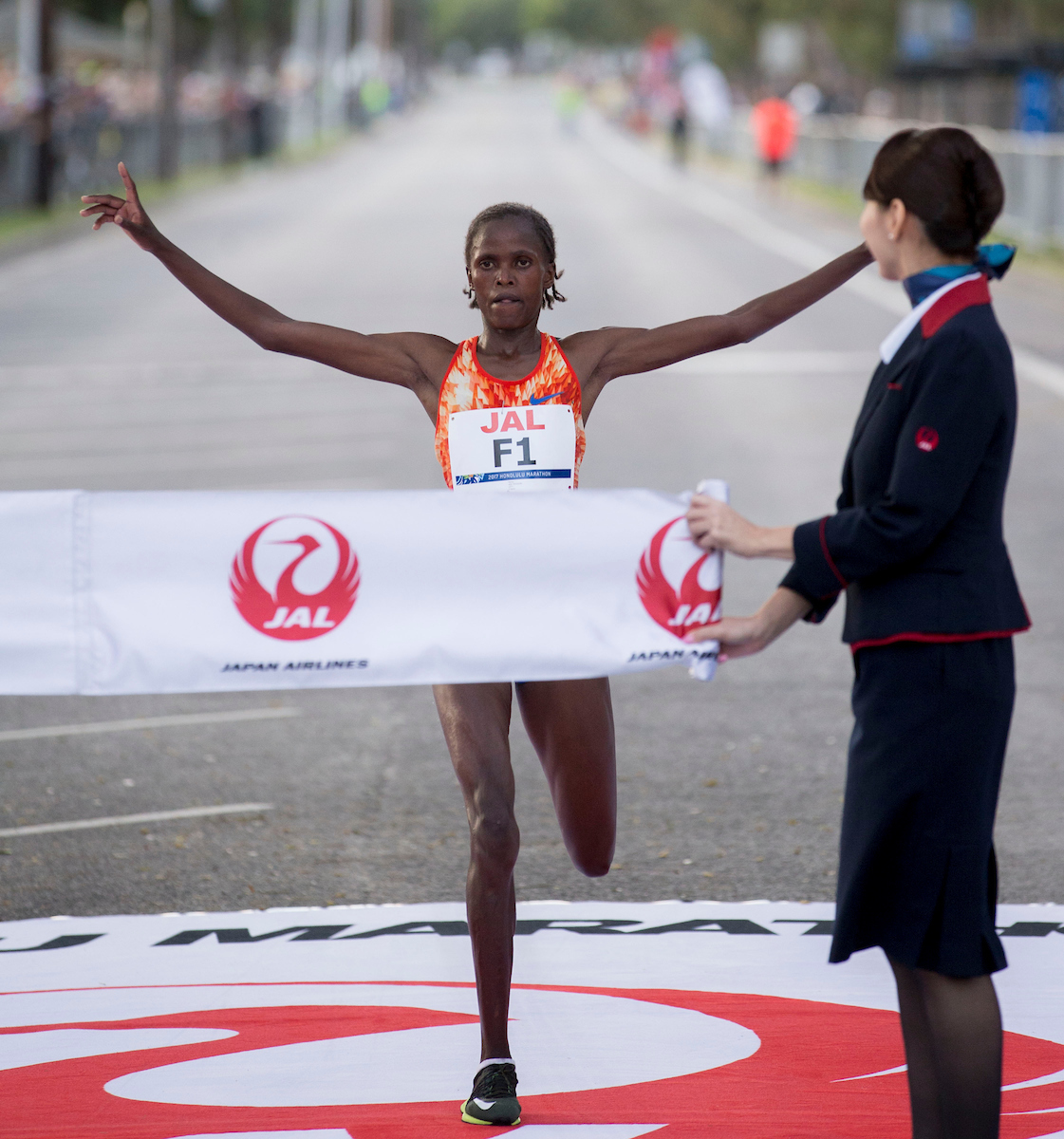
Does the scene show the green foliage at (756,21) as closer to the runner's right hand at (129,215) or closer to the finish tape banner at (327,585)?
the runner's right hand at (129,215)

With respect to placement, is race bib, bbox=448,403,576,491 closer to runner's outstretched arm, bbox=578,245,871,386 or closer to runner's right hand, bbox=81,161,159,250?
runner's outstretched arm, bbox=578,245,871,386

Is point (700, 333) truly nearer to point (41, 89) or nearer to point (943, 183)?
point (943, 183)

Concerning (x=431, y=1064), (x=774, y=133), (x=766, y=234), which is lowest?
(x=431, y=1064)

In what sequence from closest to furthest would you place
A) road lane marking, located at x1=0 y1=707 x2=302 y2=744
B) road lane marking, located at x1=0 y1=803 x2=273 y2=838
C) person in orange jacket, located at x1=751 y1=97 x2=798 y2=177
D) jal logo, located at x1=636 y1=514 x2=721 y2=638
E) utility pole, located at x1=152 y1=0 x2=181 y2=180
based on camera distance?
jal logo, located at x1=636 y1=514 x2=721 y2=638 < road lane marking, located at x1=0 y1=803 x2=273 y2=838 < road lane marking, located at x1=0 y1=707 x2=302 y2=744 < person in orange jacket, located at x1=751 y1=97 x2=798 y2=177 < utility pole, located at x1=152 y1=0 x2=181 y2=180

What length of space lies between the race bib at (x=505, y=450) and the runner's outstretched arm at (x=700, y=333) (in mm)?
243

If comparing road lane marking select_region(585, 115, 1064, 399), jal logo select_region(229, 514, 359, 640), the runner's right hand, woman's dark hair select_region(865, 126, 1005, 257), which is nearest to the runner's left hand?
woman's dark hair select_region(865, 126, 1005, 257)

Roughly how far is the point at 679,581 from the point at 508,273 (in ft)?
2.92

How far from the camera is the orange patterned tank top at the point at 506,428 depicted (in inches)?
168

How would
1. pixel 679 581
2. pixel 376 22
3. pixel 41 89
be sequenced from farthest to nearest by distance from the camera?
pixel 376 22
pixel 41 89
pixel 679 581

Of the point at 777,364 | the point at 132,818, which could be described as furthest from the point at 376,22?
the point at 132,818

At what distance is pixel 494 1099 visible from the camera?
3951mm

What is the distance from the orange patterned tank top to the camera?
426 centimetres

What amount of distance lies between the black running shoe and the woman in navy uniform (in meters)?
0.91

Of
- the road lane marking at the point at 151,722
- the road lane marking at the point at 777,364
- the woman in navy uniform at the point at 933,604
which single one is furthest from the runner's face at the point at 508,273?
the road lane marking at the point at 777,364
